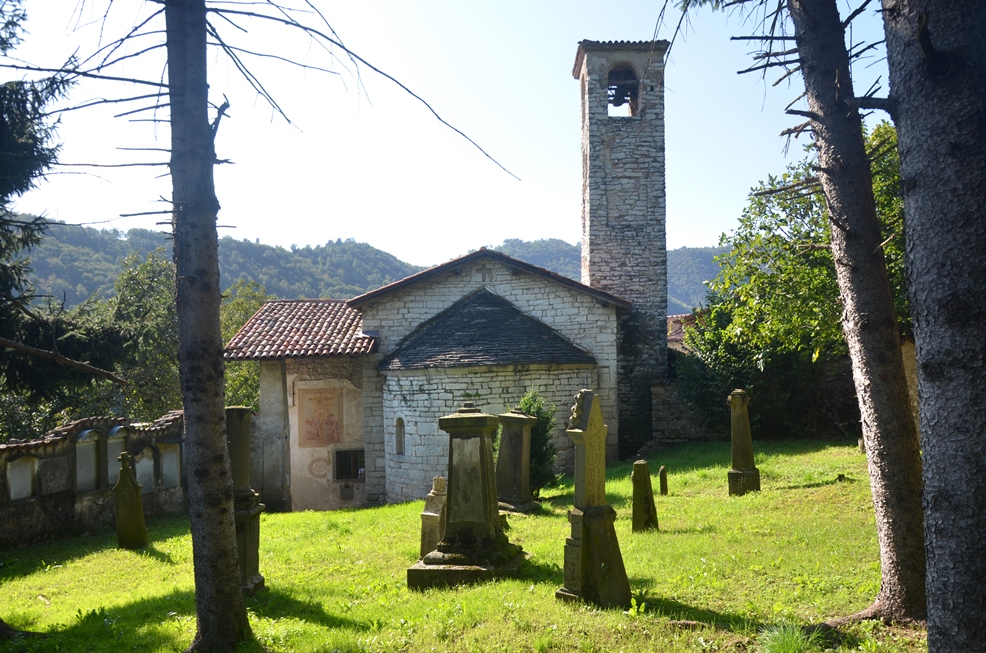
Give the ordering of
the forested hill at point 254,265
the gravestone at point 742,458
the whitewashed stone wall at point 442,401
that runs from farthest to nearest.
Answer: the forested hill at point 254,265, the whitewashed stone wall at point 442,401, the gravestone at point 742,458

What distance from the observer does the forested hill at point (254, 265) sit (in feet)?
148

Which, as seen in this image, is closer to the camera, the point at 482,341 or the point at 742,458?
the point at 742,458


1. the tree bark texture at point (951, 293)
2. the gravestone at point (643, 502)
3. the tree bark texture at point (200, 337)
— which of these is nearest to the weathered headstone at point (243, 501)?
the tree bark texture at point (200, 337)

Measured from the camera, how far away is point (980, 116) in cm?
279

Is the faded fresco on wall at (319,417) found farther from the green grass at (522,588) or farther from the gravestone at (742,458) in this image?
the gravestone at (742,458)

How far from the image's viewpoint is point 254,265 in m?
65.4

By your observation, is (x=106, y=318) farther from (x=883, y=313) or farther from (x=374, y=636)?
(x=883, y=313)

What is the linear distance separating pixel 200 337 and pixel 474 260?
14.2 m

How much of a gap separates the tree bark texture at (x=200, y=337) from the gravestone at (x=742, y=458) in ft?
27.2

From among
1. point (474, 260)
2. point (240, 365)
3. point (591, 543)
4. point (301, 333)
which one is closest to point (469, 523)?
point (591, 543)

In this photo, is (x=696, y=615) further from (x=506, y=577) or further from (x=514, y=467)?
(x=514, y=467)

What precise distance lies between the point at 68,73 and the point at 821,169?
5115 mm

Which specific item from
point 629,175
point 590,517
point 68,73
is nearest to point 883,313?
point 590,517

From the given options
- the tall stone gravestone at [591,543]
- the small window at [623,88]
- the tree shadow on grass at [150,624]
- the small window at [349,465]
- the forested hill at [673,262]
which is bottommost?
the small window at [349,465]
